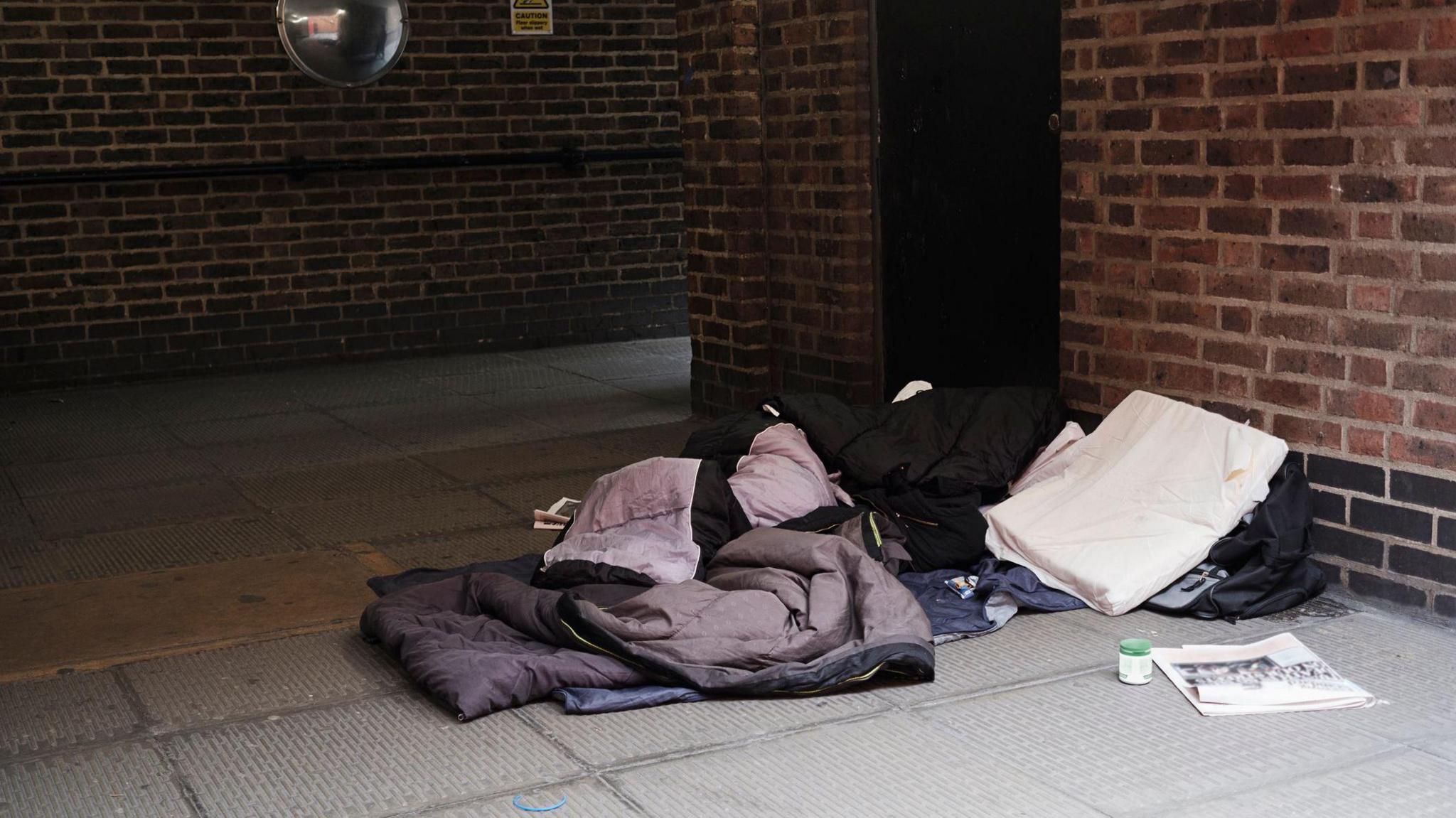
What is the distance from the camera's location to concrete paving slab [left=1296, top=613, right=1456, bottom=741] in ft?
10.5

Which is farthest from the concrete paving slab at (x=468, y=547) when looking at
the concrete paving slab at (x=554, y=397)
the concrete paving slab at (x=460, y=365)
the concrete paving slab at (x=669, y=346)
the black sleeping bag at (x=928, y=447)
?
the concrete paving slab at (x=669, y=346)

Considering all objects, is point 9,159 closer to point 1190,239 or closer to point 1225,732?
point 1190,239

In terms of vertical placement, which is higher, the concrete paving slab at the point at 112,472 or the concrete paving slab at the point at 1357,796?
the concrete paving slab at the point at 112,472

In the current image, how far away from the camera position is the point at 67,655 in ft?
12.9

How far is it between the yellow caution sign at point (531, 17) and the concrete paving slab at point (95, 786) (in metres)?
6.51

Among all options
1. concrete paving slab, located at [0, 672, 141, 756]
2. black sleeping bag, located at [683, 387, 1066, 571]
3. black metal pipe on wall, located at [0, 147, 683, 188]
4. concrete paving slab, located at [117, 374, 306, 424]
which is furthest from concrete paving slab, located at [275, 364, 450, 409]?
concrete paving slab, located at [0, 672, 141, 756]

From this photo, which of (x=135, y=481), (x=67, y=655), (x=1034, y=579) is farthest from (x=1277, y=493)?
(x=135, y=481)

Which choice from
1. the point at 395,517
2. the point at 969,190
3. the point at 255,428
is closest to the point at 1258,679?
the point at 969,190

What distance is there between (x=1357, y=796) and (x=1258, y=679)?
577 millimetres

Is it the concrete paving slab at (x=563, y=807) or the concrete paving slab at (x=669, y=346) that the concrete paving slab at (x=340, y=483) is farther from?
the concrete paving slab at (x=669, y=346)

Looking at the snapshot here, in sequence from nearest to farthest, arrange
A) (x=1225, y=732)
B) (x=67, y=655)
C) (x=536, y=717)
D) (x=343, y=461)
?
(x=1225, y=732) → (x=536, y=717) → (x=67, y=655) → (x=343, y=461)

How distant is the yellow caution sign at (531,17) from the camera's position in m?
9.10

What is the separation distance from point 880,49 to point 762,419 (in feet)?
6.00

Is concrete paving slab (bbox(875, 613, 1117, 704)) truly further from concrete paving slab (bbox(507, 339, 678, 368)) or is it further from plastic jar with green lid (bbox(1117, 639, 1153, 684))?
concrete paving slab (bbox(507, 339, 678, 368))
